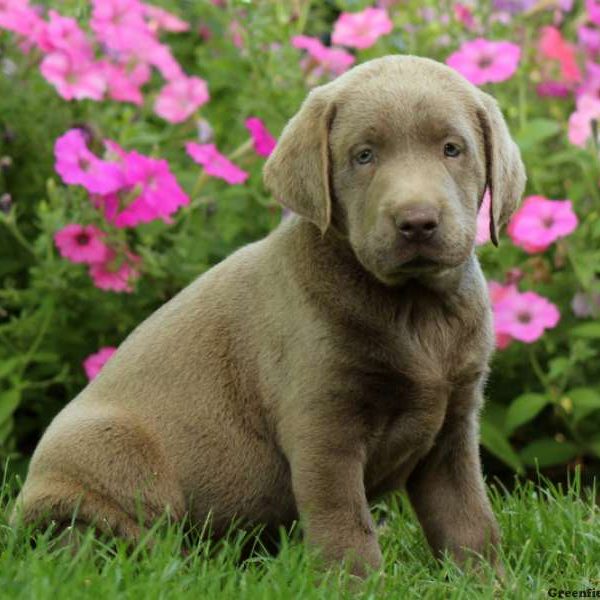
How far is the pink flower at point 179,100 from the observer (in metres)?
6.22

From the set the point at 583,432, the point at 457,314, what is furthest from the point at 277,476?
the point at 583,432

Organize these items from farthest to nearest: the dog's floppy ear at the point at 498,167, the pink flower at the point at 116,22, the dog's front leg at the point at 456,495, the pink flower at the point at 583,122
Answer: the pink flower at the point at 116,22 → the pink flower at the point at 583,122 → the dog's front leg at the point at 456,495 → the dog's floppy ear at the point at 498,167

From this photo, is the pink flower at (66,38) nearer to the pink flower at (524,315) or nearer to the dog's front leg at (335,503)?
the pink flower at (524,315)

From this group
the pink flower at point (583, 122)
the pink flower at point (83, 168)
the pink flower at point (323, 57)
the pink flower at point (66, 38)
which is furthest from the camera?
the pink flower at point (323, 57)

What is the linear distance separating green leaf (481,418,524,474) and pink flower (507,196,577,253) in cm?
73

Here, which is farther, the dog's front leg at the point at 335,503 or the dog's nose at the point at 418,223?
the dog's front leg at the point at 335,503

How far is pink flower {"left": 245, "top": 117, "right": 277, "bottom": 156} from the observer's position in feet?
18.9

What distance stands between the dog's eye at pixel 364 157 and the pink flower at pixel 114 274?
1893mm

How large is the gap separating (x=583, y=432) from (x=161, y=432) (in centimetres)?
220

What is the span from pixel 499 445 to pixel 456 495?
1397 mm

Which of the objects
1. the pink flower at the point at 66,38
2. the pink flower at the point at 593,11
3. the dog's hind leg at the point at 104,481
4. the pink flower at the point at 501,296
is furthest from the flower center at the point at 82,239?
the pink flower at the point at 593,11

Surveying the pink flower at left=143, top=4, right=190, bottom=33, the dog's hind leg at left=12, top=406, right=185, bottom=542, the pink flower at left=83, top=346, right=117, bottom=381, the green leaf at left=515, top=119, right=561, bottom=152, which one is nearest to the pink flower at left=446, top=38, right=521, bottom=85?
the green leaf at left=515, top=119, right=561, bottom=152

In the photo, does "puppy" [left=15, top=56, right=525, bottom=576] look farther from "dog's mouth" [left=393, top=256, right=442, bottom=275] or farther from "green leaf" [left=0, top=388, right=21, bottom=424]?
"green leaf" [left=0, top=388, right=21, bottom=424]

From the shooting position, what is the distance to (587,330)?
5656 mm
